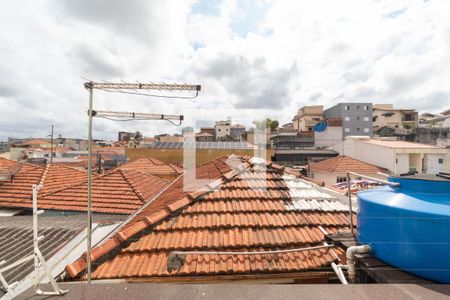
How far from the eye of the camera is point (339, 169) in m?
22.3

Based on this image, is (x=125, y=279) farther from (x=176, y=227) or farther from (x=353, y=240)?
(x=353, y=240)

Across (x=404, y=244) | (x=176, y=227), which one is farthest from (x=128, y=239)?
(x=404, y=244)

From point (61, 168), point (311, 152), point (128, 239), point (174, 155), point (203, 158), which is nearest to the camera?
point (128, 239)

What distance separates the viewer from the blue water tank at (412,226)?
261cm

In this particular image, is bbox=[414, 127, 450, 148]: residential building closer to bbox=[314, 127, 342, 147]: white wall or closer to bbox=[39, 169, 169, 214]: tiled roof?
bbox=[314, 127, 342, 147]: white wall

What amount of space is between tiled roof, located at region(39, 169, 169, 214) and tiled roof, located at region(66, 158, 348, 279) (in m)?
4.47

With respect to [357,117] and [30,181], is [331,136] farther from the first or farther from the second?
[30,181]

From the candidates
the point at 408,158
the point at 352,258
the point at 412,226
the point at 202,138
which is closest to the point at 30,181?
the point at 352,258

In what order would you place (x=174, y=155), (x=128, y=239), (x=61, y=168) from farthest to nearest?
(x=174, y=155) < (x=61, y=168) < (x=128, y=239)

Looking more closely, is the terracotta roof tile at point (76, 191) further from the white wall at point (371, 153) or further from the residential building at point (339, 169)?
the white wall at point (371, 153)

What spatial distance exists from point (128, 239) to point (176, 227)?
79 centimetres

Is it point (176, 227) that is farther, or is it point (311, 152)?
point (311, 152)

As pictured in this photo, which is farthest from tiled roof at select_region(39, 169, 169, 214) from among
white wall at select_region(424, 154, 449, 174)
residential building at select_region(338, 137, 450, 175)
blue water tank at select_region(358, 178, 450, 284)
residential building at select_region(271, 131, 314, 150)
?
residential building at select_region(271, 131, 314, 150)

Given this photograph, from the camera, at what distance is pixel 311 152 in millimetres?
34688
